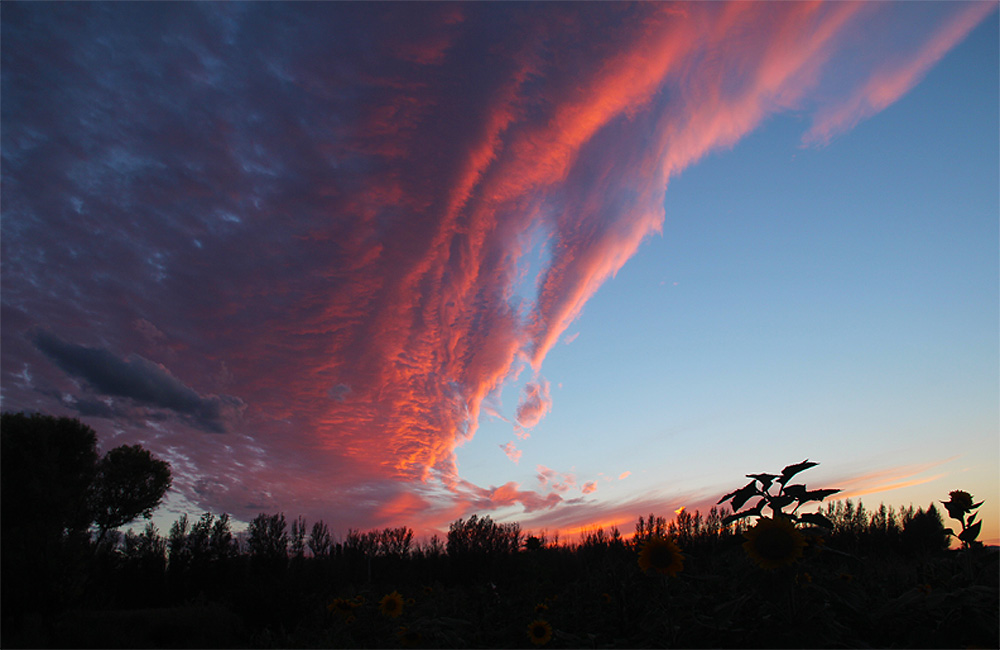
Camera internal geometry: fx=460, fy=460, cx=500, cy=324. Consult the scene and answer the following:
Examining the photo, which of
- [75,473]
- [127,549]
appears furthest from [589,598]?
[127,549]

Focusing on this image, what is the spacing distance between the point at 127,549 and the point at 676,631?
2801cm

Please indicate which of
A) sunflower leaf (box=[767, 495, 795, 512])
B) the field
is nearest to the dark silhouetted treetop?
the field

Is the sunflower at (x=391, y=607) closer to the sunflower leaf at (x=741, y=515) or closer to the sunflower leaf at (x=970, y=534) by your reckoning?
the sunflower leaf at (x=741, y=515)

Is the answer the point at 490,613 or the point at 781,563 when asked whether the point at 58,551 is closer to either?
the point at 490,613

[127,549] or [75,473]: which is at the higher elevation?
[75,473]

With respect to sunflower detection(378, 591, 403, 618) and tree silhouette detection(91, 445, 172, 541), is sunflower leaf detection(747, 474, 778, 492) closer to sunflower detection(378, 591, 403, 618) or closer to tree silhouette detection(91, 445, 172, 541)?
sunflower detection(378, 591, 403, 618)

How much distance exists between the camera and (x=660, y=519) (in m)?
12.1

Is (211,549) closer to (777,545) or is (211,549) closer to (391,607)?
(391,607)

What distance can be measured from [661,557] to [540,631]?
1392 mm

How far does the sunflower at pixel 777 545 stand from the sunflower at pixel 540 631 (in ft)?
7.12

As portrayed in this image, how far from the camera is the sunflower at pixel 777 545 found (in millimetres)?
1957

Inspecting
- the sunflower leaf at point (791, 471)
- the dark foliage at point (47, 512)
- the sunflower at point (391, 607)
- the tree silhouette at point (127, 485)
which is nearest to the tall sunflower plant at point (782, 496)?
the sunflower leaf at point (791, 471)

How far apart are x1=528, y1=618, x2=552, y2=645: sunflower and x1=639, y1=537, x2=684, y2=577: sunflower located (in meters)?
1.09

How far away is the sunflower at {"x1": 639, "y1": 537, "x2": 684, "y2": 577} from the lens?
2.80 m
